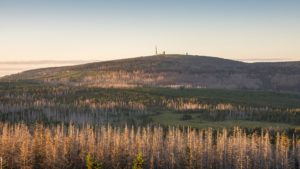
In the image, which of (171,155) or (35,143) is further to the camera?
(171,155)

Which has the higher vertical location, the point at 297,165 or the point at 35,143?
the point at 35,143

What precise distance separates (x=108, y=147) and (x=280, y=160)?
6098cm

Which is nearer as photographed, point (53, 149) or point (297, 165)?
point (53, 149)

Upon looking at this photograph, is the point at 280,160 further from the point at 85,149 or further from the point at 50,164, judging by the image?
the point at 50,164

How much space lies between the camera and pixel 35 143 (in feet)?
516

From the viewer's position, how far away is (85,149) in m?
165

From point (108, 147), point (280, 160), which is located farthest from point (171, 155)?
point (280, 160)

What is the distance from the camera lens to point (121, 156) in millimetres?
162875

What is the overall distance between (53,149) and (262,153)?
243 ft

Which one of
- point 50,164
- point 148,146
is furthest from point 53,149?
point 148,146

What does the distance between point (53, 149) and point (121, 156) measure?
2395 cm

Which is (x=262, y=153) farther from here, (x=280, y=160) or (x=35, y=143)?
(x=35, y=143)

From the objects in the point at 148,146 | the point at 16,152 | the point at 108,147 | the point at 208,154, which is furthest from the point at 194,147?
the point at 16,152

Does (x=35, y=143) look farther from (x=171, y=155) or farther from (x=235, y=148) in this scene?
(x=235, y=148)
